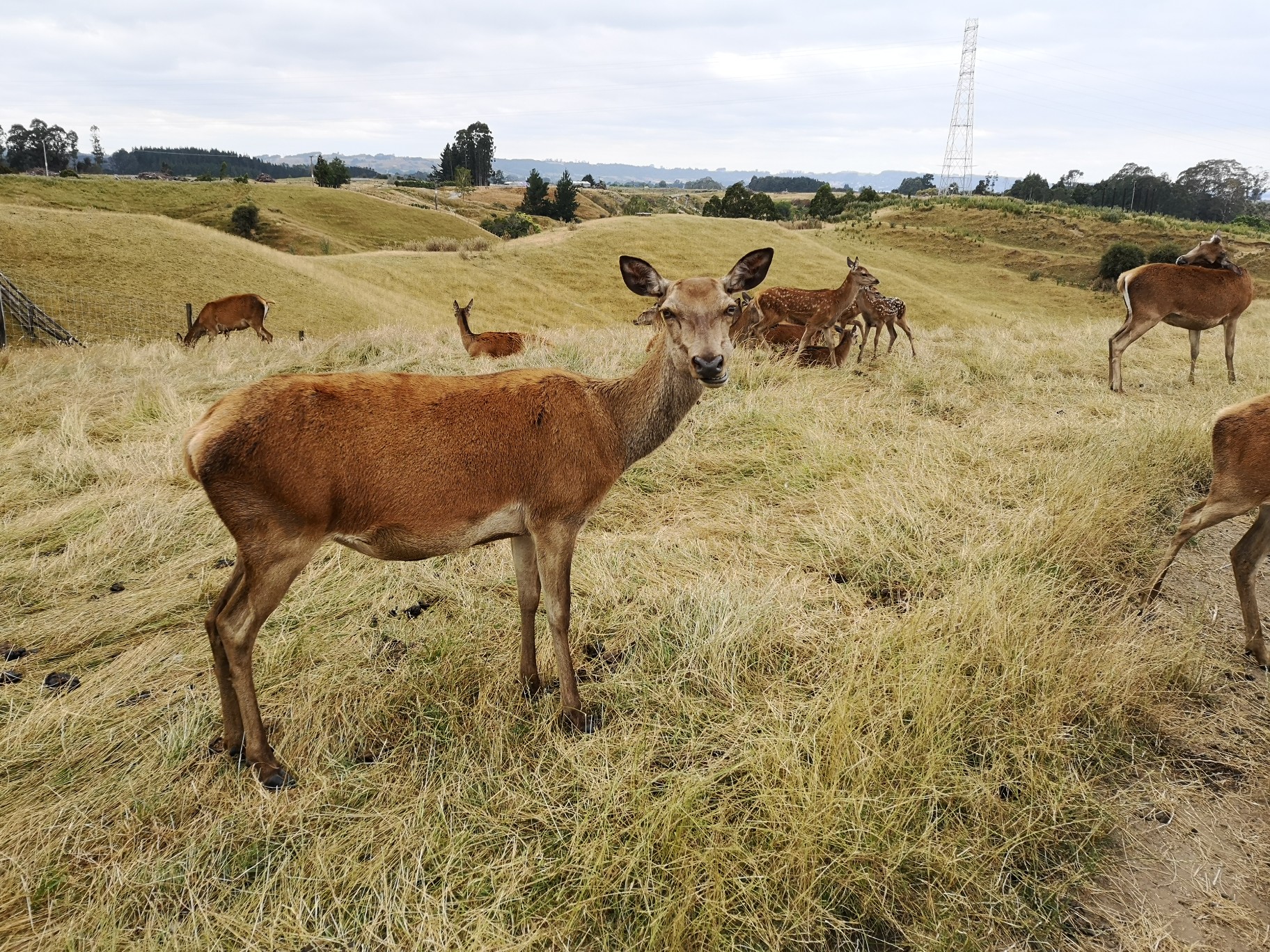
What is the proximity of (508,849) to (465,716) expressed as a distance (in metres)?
0.89

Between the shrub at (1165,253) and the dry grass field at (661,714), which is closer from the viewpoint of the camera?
the dry grass field at (661,714)

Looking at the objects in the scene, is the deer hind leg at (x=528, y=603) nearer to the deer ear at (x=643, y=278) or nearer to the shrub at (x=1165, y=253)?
the deer ear at (x=643, y=278)

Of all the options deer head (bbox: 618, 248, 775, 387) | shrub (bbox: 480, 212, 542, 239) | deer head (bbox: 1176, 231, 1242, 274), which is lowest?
deer head (bbox: 618, 248, 775, 387)

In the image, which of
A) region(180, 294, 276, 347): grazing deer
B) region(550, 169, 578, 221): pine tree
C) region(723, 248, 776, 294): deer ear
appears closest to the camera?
region(723, 248, 776, 294): deer ear

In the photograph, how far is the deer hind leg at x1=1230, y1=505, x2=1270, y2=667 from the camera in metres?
4.14

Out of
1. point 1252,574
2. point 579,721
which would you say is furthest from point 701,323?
point 1252,574

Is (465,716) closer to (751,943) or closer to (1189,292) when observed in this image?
(751,943)

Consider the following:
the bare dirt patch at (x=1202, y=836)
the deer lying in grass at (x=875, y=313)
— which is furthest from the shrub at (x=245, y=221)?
the bare dirt patch at (x=1202, y=836)

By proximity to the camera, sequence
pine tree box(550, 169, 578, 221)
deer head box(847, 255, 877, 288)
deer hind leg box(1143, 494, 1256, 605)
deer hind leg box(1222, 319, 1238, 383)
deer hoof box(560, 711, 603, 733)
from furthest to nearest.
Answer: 1. pine tree box(550, 169, 578, 221)
2. deer head box(847, 255, 877, 288)
3. deer hind leg box(1222, 319, 1238, 383)
4. deer hind leg box(1143, 494, 1256, 605)
5. deer hoof box(560, 711, 603, 733)

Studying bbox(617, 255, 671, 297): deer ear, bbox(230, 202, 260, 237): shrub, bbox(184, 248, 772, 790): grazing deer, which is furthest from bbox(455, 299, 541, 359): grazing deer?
bbox(230, 202, 260, 237): shrub

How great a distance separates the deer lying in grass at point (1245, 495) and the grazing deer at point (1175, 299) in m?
6.65

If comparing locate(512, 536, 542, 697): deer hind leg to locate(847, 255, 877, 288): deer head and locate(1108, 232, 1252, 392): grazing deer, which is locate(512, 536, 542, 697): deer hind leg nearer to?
locate(1108, 232, 1252, 392): grazing deer

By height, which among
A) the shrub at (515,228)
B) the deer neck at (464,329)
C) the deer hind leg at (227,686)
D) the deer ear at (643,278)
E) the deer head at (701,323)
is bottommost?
the deer hind leg at (227,686)

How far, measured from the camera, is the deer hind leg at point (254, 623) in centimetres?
287
